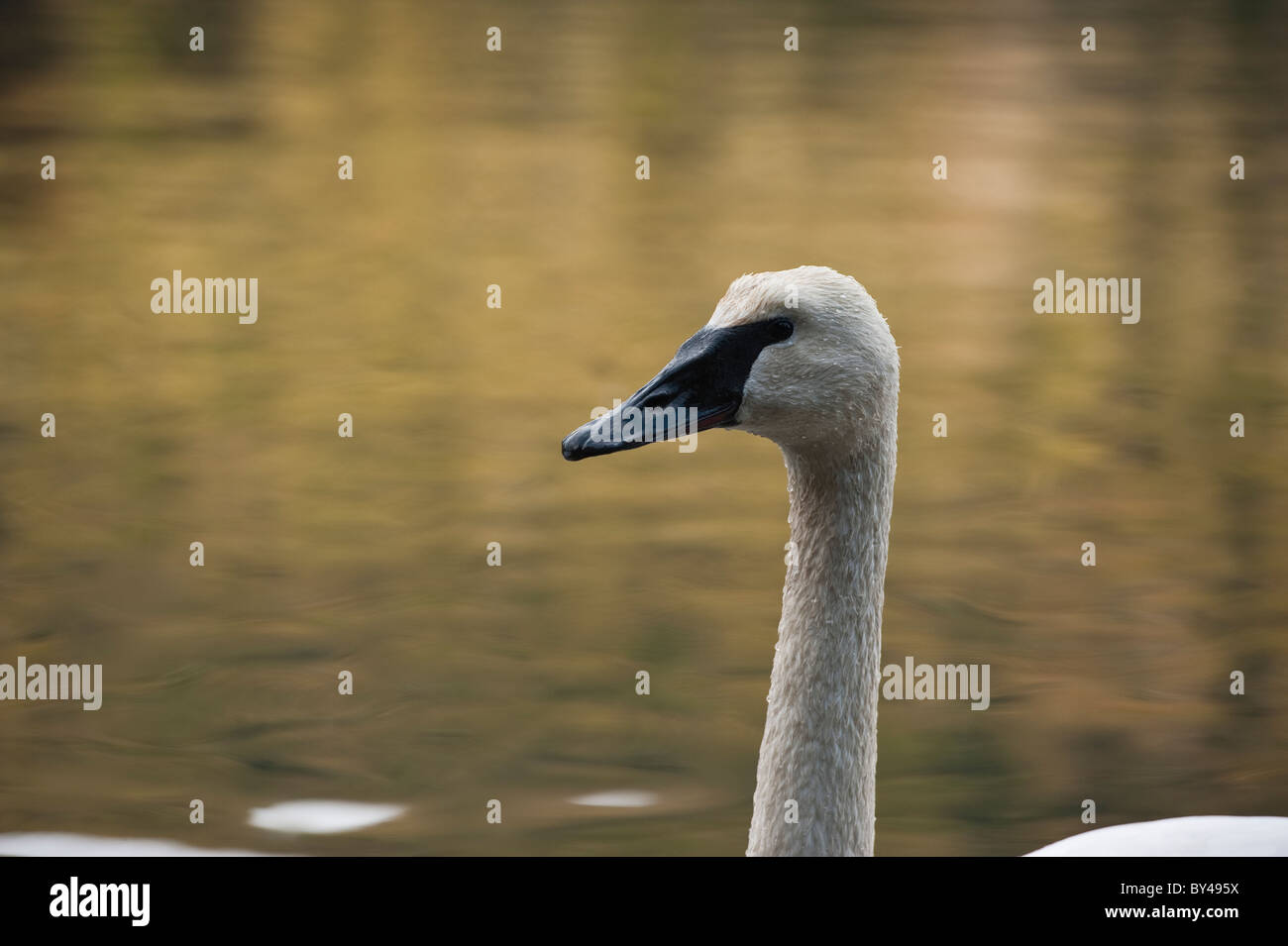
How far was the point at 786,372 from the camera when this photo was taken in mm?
2477

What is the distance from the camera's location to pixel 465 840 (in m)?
3.96

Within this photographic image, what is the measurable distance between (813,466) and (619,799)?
1818 millimetres

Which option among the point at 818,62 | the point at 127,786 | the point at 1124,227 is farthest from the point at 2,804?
the point at 818,62

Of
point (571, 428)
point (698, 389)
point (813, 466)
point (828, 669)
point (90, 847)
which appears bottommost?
point (90, 847)

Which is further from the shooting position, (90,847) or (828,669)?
(90,847)

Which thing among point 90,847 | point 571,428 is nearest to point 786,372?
point 90,847

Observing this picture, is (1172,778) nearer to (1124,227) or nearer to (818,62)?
(1124,227)

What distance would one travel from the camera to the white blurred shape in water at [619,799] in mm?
4109

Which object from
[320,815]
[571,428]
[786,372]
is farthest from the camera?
[571,428]

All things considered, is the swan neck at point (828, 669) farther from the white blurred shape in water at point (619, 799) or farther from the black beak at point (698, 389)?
the white blurred shape in water at point (619, 799)

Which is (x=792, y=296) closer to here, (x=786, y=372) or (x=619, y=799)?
(x=786, y=372)

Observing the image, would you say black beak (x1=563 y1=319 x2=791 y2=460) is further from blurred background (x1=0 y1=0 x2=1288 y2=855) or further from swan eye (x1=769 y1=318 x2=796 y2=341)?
blurred background (x1=0 y1=0 x2=1288 y2=855)

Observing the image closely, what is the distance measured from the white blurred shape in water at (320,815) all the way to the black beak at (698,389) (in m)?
1.90

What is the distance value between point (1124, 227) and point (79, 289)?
5841 mm
